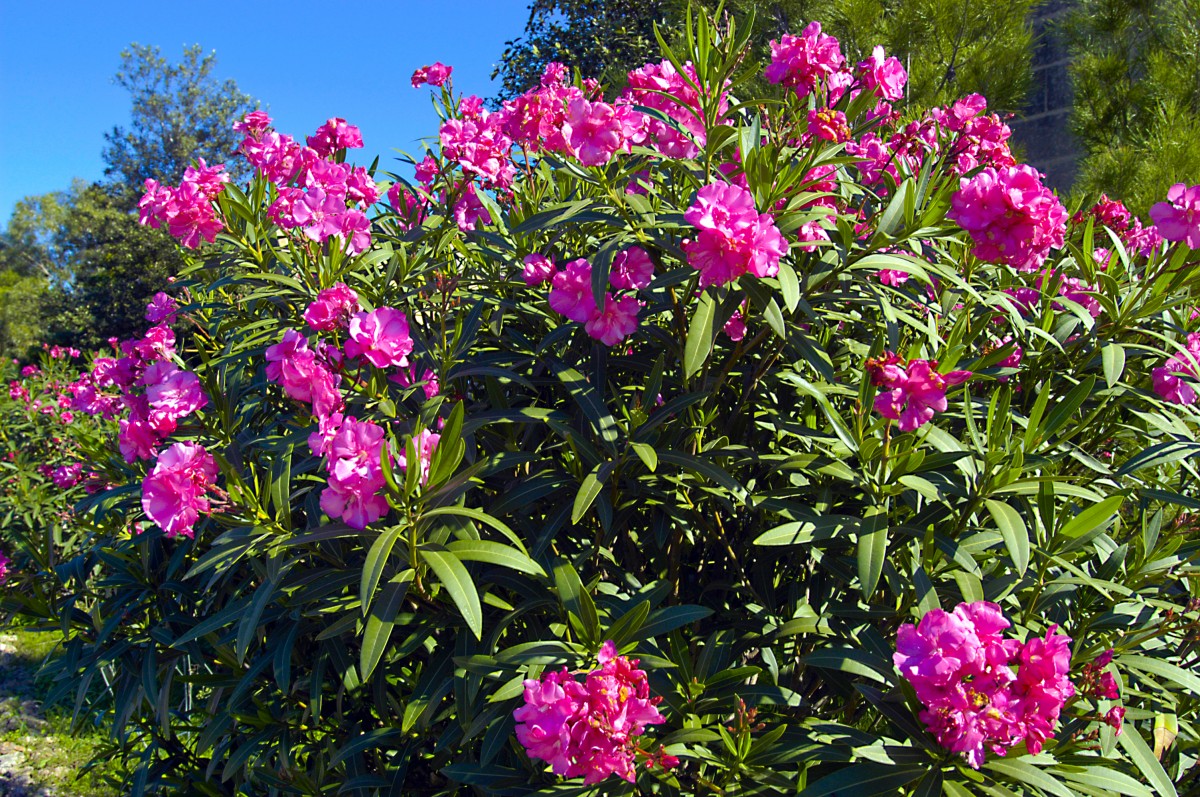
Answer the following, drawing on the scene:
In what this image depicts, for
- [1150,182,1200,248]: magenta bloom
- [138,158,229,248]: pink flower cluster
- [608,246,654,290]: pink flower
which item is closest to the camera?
[608,246,654,290]: pink flower

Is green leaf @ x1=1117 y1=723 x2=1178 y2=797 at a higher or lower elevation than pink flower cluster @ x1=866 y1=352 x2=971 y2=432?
lower

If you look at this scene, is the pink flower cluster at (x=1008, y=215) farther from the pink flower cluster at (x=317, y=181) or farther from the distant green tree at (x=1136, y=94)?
the distant green tree at (x=1136, y=94)

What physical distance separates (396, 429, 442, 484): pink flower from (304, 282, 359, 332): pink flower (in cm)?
39

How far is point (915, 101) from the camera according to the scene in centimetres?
632

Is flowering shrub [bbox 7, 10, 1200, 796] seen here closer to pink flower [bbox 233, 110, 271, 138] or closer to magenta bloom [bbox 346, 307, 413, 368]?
magenta bloom [bbox 346, 307, 413, 368]

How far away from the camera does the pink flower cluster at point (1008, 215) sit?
1634 mm

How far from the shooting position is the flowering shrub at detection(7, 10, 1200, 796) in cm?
148

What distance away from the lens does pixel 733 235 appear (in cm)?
148

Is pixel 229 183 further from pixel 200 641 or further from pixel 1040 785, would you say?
pixel 1040 785

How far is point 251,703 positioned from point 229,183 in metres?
1.25

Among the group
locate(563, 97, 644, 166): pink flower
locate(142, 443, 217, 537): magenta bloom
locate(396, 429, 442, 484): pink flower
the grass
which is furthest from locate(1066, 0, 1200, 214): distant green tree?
the grass

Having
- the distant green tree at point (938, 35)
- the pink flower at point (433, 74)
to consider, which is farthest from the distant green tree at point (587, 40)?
the pink flower at point (433, 74)

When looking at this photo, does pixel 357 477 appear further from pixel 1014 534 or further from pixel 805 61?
pixel 805 61

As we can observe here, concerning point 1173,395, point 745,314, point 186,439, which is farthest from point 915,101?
point 186,439
